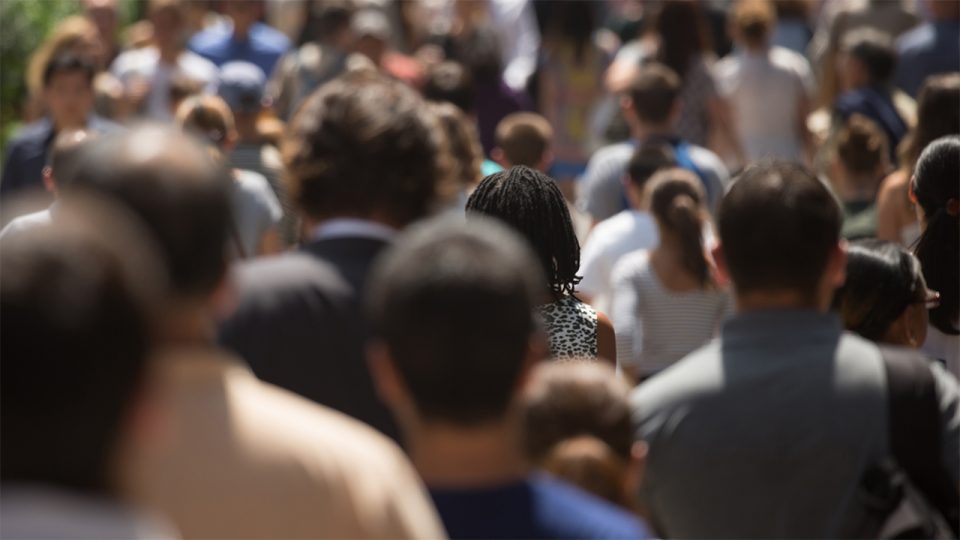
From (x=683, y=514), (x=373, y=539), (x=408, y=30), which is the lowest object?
(x=408, y=30)

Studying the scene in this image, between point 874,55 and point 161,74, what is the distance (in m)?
4.66

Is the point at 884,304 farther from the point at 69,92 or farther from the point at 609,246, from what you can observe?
the point at 69,92

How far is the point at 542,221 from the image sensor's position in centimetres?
532

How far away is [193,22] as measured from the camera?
1483cm

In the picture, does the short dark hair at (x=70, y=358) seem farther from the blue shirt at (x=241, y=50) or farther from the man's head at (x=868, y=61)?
the blue shirt at (x=241, y=50)

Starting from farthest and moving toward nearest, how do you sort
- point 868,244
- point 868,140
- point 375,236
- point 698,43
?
point 698,43, point 868,140, point 868,244, point 375,236

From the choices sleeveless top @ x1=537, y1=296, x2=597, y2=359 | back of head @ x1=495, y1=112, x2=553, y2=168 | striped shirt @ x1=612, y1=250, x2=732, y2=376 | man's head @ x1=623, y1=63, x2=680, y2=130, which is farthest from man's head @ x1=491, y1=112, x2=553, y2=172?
sleeveless top @ x1=537, y1=296, x2=597, y2=359

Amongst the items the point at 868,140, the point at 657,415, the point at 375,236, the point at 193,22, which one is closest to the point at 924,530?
the point at 657,415

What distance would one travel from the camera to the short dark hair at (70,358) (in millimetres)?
2303

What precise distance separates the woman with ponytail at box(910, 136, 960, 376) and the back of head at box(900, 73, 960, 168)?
1407mm

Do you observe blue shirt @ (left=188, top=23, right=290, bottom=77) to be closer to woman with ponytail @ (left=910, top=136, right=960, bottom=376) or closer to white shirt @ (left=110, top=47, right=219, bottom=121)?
white shirt @ (left=110, top=47, right=219, bottom=121)

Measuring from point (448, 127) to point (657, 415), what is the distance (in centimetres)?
371

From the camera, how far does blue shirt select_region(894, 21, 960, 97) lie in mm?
11844

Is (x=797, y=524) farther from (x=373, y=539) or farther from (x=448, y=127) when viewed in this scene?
(x=448, y=127)
